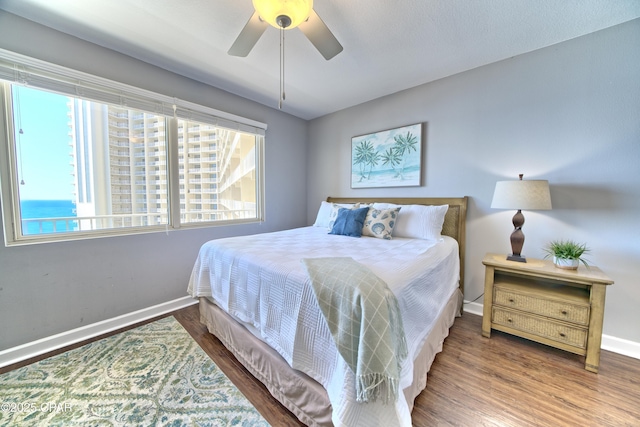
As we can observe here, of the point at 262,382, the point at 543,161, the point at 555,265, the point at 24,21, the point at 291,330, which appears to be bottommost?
the point at 262,382

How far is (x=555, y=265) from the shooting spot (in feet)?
5.82

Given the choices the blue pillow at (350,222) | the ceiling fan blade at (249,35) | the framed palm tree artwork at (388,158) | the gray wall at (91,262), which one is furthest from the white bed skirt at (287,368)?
the ceiling fan blade at (249,35)

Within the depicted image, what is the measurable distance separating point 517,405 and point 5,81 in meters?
3.99

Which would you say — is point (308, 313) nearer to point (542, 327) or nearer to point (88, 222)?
point (542, 327)

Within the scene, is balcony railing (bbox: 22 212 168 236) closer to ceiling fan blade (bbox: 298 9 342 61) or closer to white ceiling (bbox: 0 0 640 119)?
white ceiling (bbox: 0 0 640 119)

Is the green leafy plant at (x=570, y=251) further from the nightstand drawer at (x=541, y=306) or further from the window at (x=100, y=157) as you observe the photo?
the window at (x=100, y=157)

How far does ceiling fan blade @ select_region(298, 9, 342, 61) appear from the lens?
53.4 inches

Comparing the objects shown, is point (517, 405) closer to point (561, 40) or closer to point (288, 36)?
point (561, 40)

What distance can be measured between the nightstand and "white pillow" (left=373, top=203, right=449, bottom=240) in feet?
1.69

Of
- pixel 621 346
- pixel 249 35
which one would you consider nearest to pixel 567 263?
pixel 621 346

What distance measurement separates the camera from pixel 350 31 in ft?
5.89

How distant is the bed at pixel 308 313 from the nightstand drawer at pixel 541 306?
1.20 feet

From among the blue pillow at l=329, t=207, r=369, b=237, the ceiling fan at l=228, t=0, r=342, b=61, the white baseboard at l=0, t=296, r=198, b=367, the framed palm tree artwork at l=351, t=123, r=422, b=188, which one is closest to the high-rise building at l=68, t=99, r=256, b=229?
the white baseboard at l=0, t=296, r=198, b=367

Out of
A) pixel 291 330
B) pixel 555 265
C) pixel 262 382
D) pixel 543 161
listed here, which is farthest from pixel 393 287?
pixel 543 161
